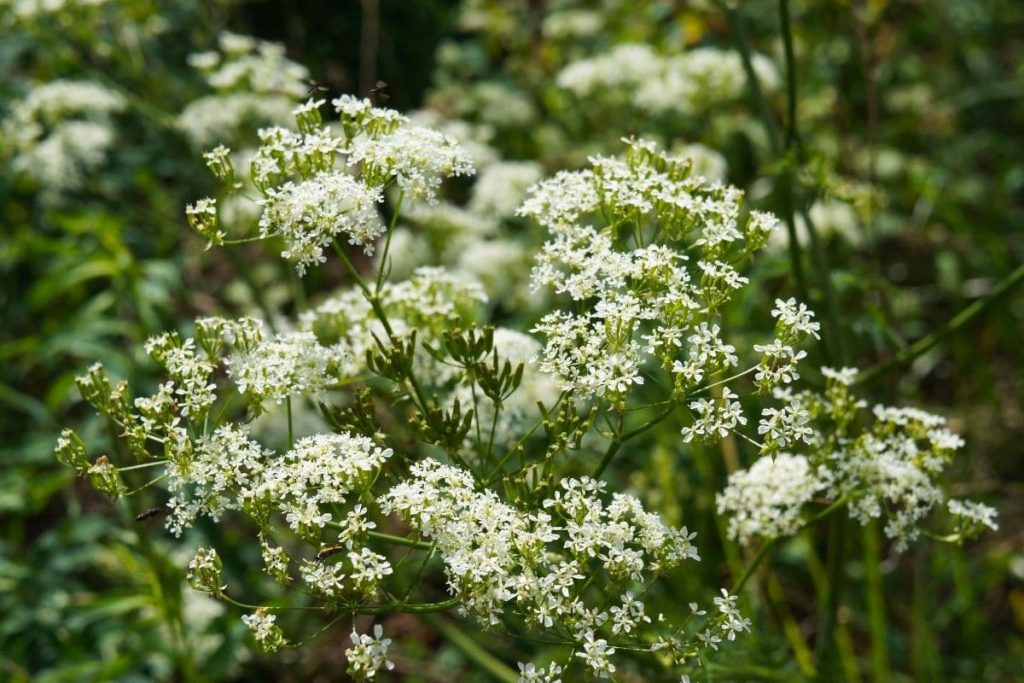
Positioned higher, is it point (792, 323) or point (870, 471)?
point (792, 323)

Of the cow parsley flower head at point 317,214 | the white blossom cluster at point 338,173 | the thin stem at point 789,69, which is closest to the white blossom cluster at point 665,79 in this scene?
the thin stem at point 789,69

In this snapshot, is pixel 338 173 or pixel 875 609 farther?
pixel 875 609

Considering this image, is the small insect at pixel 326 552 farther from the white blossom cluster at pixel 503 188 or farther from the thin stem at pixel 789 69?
the white blossom cluster at pixel 503 188

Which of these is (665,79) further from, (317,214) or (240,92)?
(317,214)

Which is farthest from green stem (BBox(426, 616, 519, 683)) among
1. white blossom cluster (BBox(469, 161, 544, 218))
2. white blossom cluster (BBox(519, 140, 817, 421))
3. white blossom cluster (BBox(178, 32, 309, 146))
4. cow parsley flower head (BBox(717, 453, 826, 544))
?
white blossom cluster (BBox(178, 32, 309, 146))

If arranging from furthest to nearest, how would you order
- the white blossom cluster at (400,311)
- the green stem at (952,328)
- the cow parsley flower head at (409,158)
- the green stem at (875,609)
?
the green stem at (875,609) < the green stem at (952,328) < the white blossom cluster at (400,311) < the cow parsley flower head at (409,158)

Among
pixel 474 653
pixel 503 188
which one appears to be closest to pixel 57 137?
pixel 503 188

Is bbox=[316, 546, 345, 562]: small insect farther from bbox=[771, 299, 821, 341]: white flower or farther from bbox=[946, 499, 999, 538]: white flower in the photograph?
bbox=[946, 499, 999, 538]: white flower
